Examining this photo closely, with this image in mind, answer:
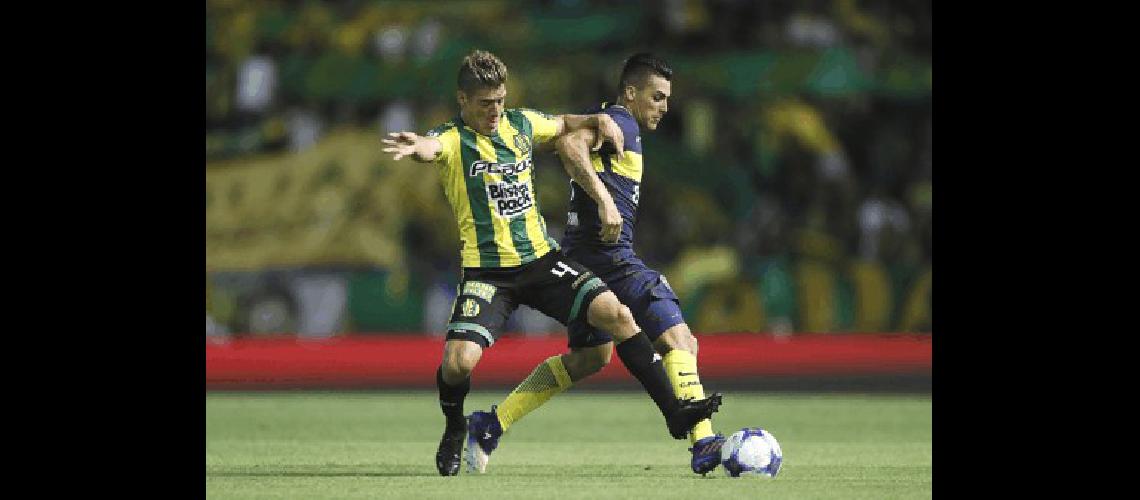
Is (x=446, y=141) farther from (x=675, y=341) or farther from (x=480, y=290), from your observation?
(x=675, y=341)

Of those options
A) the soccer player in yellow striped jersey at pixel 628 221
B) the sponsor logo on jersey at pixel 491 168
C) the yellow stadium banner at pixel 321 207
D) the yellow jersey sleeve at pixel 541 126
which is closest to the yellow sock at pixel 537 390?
the soccer player in yellow striped jersey at pixel 628 221

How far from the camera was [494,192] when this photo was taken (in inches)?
345

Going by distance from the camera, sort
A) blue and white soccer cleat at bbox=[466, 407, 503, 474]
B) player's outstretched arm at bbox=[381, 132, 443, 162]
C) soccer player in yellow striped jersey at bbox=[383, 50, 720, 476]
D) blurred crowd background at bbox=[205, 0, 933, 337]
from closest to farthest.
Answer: player's outstretched arm at bbox=[381, 132, 443, 162] → soccer player in yellow striped jersey at bbox=[383, 50, 720, 476] → blue and white soccer cleat at bbox=[466, 407, 503, 474] → blurred crowd background at bbox=[205, 0, 933, 337]

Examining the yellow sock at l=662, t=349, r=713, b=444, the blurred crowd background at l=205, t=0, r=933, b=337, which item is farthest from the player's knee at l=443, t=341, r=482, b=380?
the blurred crowd background at l=205, t=0, r=933, b=337

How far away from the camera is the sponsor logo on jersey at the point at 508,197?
877cm

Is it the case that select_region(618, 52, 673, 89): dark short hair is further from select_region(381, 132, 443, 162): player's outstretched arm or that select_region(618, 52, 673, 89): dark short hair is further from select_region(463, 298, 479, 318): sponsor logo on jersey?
select_region(463, 298, 479, 318): sponsor logo on jersey

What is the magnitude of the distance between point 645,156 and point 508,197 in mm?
11786

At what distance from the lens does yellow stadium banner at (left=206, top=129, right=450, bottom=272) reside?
2067 centimetres

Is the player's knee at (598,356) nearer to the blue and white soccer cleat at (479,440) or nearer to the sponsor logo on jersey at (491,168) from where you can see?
the blue and white soccer cleat at (479,440)

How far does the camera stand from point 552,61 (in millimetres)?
20672

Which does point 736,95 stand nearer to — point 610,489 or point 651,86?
point 651,86

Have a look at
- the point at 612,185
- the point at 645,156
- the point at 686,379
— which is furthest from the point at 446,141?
the point at 645,156

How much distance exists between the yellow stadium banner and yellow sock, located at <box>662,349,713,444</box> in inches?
467
